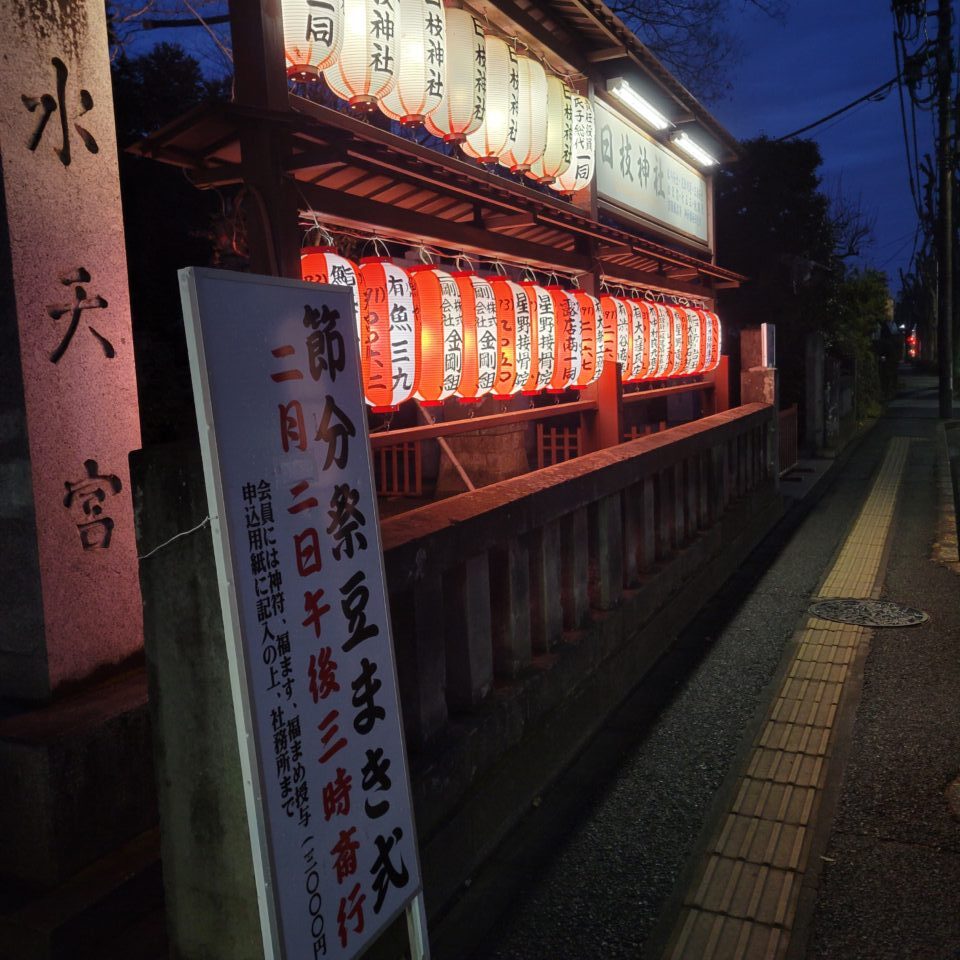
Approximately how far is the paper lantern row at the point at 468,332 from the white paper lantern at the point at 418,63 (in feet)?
4.05

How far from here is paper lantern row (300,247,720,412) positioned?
5.88 meters

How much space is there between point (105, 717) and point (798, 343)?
25.5 meters

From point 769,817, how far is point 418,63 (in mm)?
5740

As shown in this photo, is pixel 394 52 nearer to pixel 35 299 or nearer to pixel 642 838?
pixel 35 299

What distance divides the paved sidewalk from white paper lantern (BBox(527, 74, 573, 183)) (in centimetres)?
507

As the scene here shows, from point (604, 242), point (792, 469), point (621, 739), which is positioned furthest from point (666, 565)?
point (792, 469)

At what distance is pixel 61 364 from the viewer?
12.4ft

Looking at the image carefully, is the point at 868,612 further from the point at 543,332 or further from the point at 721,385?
the point at 721,385

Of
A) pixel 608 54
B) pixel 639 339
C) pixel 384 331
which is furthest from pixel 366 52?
pixel 639 339

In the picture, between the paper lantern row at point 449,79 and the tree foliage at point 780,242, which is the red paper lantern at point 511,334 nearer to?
the paper lantern row at point 449,79

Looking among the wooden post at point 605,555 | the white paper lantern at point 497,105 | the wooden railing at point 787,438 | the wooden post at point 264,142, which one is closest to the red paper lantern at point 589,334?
the white paper lantern at point 497,105

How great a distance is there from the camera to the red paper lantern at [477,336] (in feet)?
22.8

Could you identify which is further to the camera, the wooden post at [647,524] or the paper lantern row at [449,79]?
the wooden post at [647,524]

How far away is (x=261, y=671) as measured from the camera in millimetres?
2529
